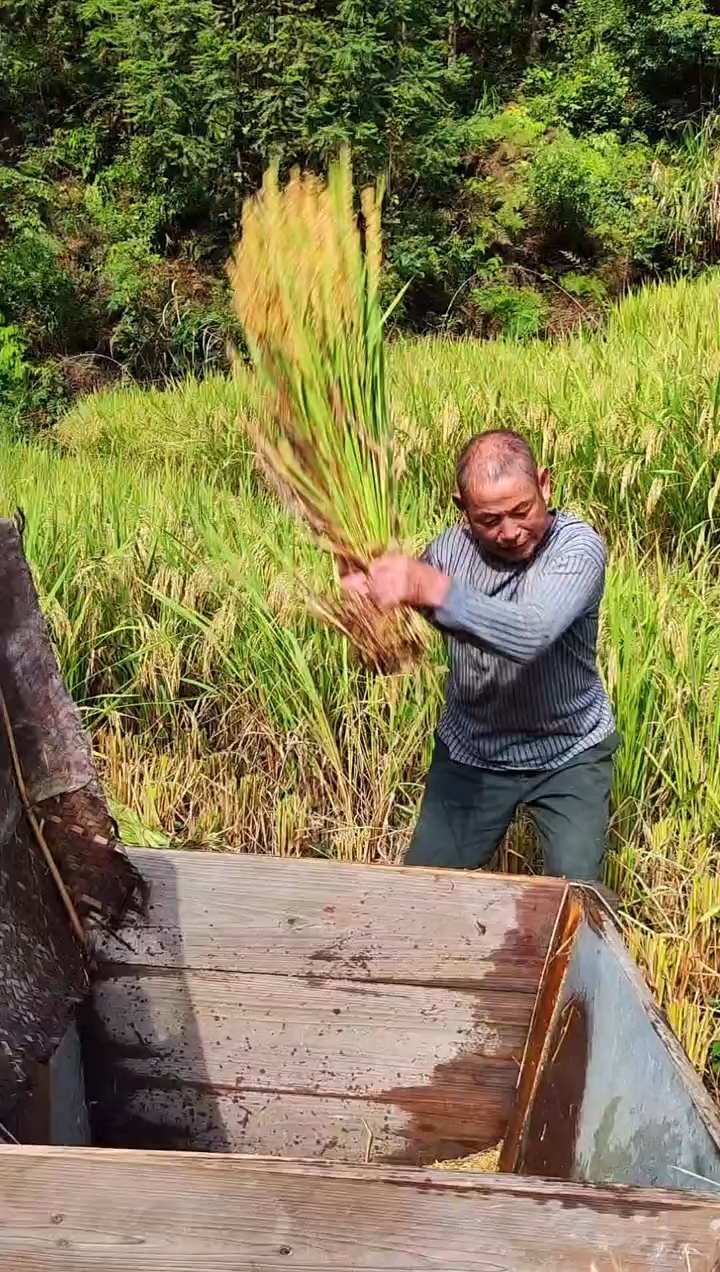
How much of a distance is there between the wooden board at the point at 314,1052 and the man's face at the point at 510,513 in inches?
31.2

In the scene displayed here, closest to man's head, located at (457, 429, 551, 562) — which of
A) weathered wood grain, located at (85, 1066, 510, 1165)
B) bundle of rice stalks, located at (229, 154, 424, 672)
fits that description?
bundle of rice stalks, located at (229, 154, 424, 672)

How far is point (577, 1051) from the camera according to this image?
5.39ft

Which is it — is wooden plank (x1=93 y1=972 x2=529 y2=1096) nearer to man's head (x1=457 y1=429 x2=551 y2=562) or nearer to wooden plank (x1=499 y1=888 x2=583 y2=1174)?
wooden plank (x1=499 y1=888 x2=583 y2=1174)

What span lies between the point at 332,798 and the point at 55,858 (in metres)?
1.10

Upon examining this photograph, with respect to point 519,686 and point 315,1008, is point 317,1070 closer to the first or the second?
point 315,1008

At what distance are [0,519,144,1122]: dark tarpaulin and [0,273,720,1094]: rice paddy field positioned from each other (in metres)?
0.82

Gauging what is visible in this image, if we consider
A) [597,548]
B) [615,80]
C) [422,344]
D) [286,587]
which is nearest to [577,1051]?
[597,548]

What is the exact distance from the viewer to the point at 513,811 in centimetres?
215

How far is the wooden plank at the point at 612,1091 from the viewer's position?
1.32 meters

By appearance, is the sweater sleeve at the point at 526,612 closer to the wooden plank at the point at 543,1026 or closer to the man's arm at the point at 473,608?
the man's arm at the point at 473,608

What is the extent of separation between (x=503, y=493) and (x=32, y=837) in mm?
947

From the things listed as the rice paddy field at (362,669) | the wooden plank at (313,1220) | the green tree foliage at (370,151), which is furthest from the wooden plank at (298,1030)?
the green tree foliage at (370,151)

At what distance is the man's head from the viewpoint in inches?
71.2

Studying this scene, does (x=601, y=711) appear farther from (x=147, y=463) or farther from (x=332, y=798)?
(x=147, y=463)
